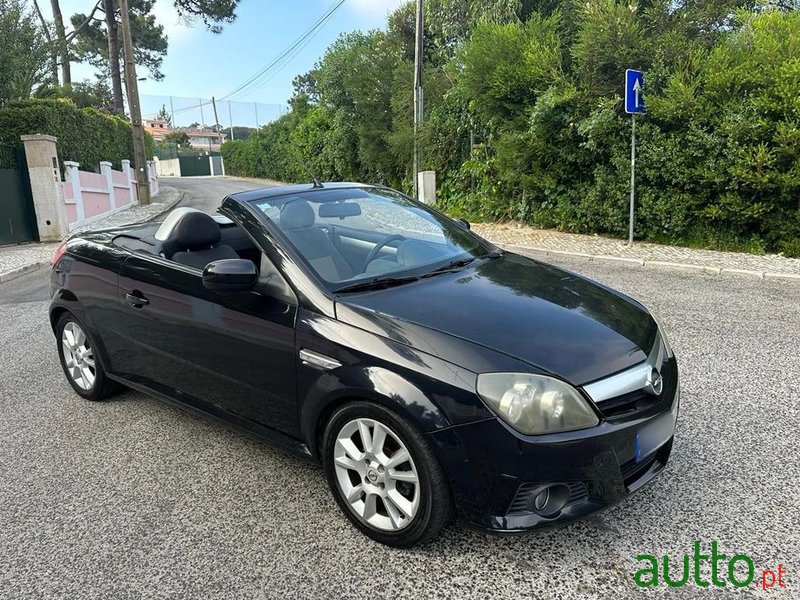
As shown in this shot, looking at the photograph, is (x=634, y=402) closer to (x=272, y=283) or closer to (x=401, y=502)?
(x=401, y=502)

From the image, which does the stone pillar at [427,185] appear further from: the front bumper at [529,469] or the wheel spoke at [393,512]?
the front bumper at [529,469]

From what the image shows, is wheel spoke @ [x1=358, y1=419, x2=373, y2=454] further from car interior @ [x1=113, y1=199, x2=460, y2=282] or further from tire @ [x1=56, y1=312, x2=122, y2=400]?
tire @ [x1=56, y1=312, x2=122, y2=400]

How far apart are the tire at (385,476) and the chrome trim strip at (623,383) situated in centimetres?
68

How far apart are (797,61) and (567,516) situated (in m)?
8.97

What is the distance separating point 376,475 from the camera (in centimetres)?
259

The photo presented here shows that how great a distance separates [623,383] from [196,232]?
2440mm

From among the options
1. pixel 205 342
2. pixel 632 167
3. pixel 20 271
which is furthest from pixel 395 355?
pixel 20 271

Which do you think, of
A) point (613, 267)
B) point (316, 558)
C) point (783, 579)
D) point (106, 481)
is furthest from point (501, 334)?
point (613, 267)

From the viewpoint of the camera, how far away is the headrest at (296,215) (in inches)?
131

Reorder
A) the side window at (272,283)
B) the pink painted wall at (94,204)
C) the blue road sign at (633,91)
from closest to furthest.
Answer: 1. the side window at (272,283)
2. the blue road sign at (633,91)
3. the pink painted wall at (94,204)

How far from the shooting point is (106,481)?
10.8 feet

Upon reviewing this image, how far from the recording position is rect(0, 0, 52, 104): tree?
17.5 meters

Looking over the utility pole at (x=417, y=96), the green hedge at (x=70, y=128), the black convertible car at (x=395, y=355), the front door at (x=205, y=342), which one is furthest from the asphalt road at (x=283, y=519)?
the utility pole at (x=417, y=96)

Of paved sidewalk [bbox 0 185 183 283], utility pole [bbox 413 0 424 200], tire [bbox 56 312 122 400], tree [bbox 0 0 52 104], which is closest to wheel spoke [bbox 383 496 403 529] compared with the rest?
tire [bbox 56 312 122 400]
